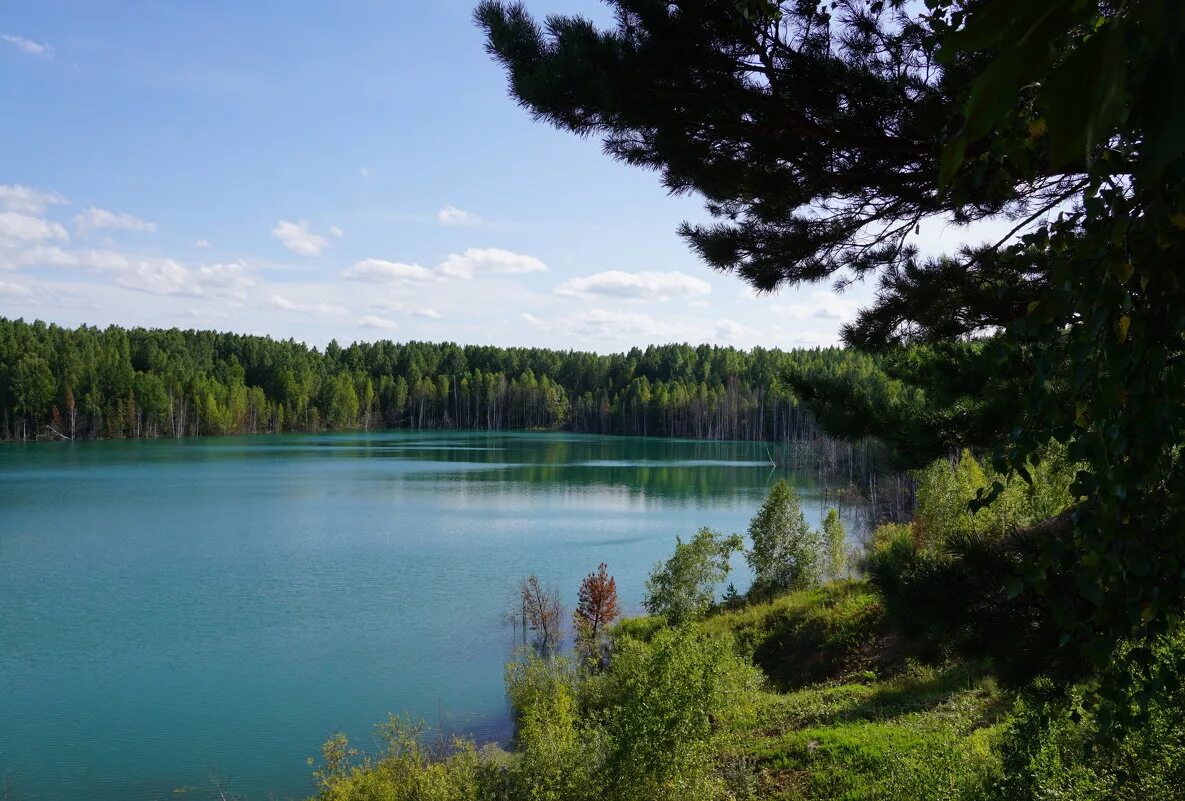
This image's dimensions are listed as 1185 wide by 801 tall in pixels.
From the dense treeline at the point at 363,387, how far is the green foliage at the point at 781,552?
167ft

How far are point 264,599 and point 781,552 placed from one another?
48.2ft

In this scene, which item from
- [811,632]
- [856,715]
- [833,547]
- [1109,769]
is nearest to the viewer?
[1109,769]

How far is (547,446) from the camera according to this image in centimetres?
8462

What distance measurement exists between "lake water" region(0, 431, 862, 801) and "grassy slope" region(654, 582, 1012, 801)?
5.68 meters

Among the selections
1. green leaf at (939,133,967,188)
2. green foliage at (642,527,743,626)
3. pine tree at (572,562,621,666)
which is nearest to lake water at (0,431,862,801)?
pine tree at (572,562,621,666)

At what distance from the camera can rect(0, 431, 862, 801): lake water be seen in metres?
14.9

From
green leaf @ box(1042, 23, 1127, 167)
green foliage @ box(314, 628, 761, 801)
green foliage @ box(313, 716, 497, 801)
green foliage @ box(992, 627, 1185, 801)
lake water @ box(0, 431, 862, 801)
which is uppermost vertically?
green leaf @ box(1042, 23, 1127, 167)

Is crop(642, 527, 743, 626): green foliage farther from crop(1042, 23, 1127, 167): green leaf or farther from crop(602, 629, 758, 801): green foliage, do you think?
crop(1042, 23, 1127, 167): green leaf

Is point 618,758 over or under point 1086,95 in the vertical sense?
under

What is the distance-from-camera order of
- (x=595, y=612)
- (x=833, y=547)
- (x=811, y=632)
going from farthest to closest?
(x=833, y=547) < (x=595, y=612) < (x=811, y=632)

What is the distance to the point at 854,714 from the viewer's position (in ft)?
40.3

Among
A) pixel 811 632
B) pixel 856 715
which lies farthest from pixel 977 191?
pixel 811 632

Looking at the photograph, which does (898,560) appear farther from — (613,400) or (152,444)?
(613,400)

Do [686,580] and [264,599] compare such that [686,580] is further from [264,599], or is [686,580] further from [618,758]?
[264,599]
